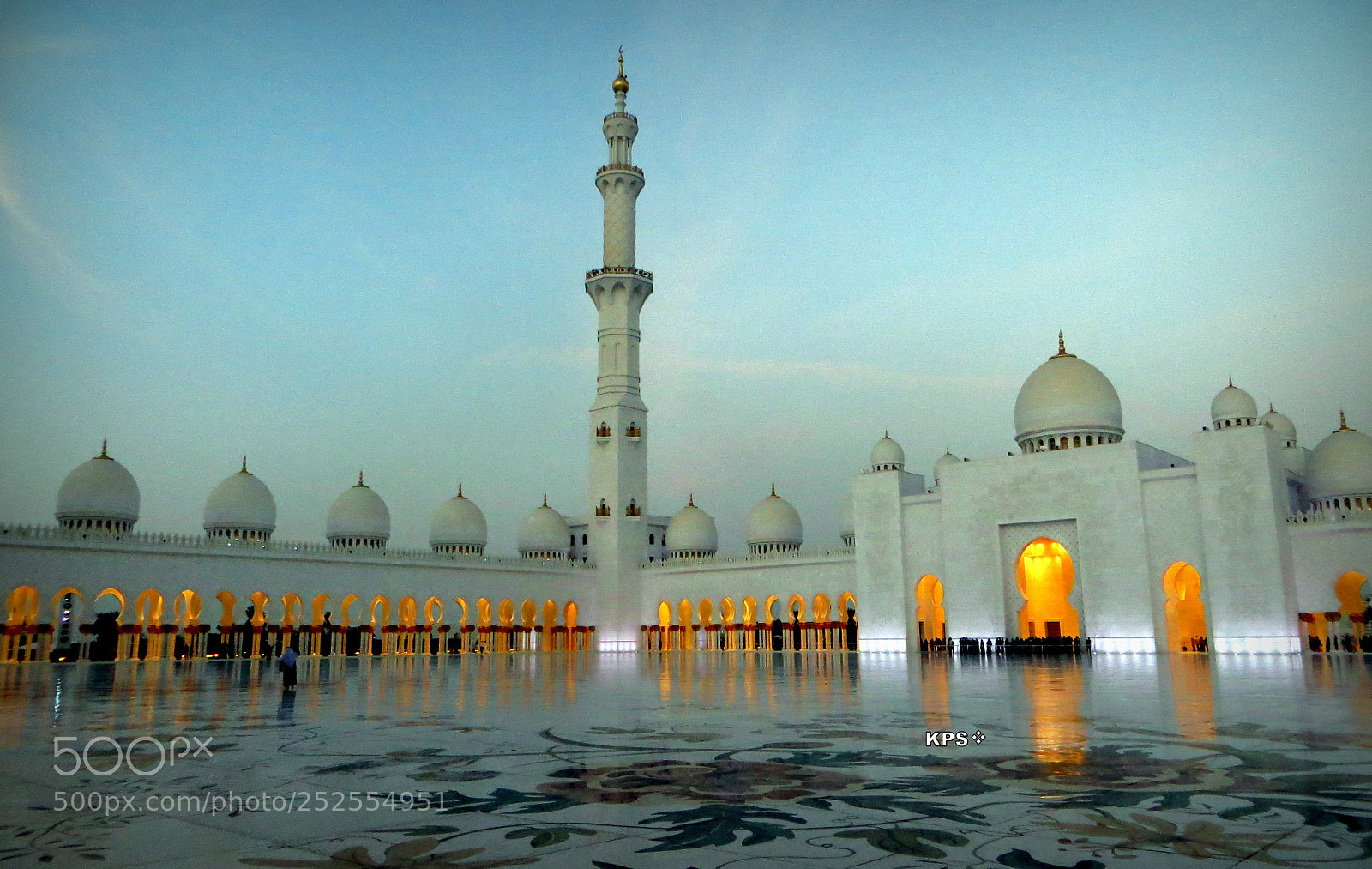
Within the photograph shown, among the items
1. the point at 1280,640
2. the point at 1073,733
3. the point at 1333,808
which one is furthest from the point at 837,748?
the point at 1280,640

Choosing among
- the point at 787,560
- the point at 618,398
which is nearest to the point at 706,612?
the point at 787,560

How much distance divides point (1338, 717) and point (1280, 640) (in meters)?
19.8

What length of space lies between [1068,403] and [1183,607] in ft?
23.7

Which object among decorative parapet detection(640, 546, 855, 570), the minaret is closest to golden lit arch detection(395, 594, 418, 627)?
the minaret

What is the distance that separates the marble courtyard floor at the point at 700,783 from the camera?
9.84 ft

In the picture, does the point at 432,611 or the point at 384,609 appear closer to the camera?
the point at 384,609

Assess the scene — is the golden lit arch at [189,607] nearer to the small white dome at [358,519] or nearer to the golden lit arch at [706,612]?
the small white dome at [358,519]

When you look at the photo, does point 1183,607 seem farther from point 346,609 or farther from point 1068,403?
point 346,609

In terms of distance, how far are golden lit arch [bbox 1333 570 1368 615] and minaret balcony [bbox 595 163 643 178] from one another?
26797 millimetres

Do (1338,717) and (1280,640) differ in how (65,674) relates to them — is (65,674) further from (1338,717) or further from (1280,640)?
(1280,640)

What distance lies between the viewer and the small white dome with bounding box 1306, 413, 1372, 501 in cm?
2712

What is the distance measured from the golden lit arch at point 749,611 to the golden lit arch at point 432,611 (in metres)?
11.7

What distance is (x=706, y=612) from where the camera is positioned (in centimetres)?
4088

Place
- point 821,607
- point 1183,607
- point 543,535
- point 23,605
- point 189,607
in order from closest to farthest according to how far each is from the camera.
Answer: point 23,605 < point 189,607 < point 1183,607 < point 821,607 < point 543,535
